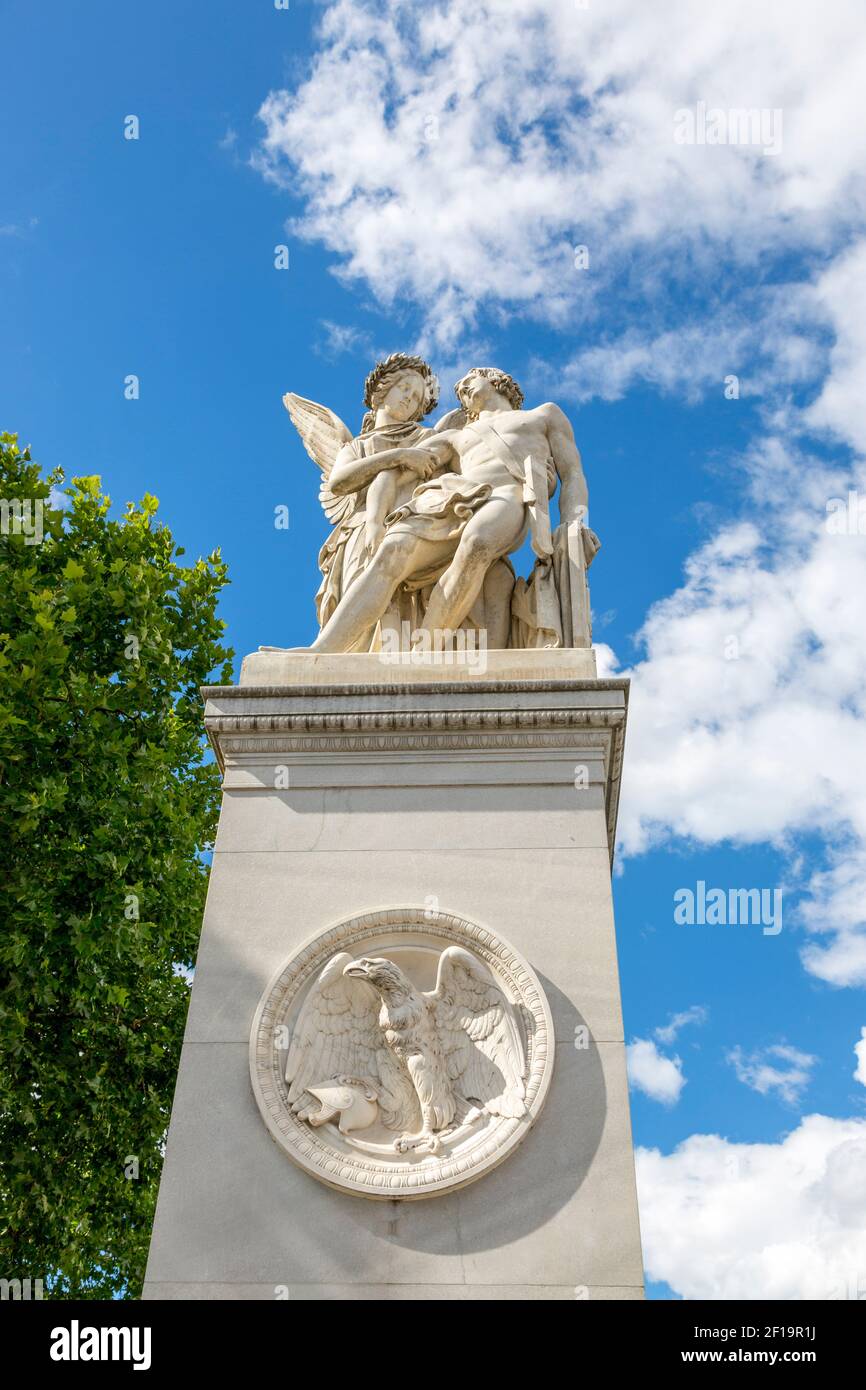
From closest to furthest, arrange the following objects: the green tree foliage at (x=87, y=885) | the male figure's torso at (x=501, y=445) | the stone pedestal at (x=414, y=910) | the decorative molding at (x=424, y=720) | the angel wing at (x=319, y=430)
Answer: the stone pedestal at (x=414, y=910)
the decorative molding at (x=424, y=720)
the male figure's torso at (x=501, y=445)
the angel wing at (x=319, y=430)
the green tree foliage at (x=87, y=885)

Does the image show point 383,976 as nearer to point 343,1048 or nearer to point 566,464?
point 343,1048

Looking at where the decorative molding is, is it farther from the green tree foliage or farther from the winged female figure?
the green tree foliage

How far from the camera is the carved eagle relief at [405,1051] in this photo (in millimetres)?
6074

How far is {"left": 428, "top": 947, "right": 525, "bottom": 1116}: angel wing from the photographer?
6125 mm

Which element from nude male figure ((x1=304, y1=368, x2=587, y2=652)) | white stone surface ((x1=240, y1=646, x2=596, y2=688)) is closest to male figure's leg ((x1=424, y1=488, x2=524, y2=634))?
nude male figure ((x1=304, y1=368, x2=587, y2=652))

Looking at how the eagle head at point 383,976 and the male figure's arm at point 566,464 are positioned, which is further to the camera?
the male figure's arm at point 566,464

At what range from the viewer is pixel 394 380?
960 cm

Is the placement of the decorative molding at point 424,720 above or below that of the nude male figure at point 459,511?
below

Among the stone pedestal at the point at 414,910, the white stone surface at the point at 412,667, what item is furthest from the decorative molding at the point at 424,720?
the white stone surface at the point at 412,667

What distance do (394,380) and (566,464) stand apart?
5.44 ft

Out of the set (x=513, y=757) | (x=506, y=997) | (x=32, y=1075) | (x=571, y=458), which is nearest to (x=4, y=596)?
(x=32, y=1075)

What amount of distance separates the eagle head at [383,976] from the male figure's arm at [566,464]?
3793 millimetres

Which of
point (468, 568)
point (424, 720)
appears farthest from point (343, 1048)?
point (468, 568)

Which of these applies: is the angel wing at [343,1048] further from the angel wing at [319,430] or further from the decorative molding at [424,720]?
the angel wing at [319,430]
